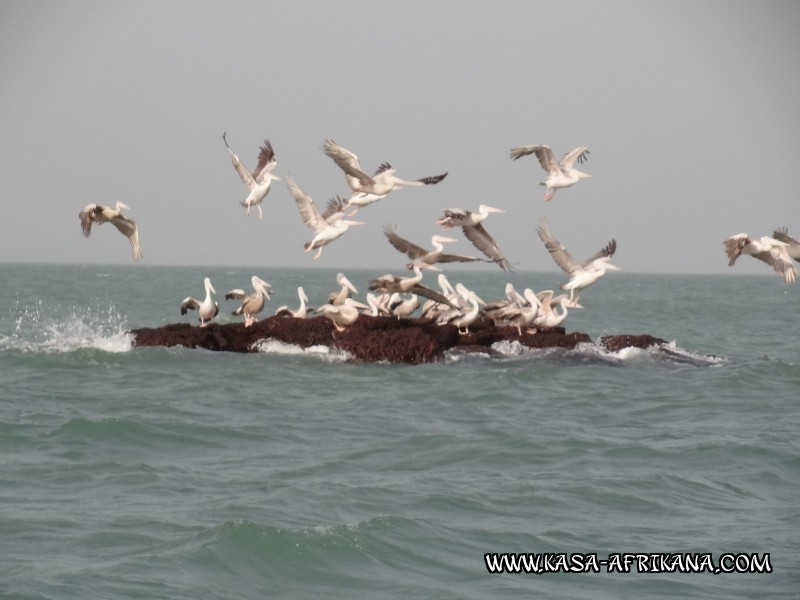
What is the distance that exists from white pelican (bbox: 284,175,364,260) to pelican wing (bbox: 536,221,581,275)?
106 inches

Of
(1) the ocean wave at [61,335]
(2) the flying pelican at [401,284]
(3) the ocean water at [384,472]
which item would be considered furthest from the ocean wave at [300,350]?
(1) the ocean wave at [61,335]

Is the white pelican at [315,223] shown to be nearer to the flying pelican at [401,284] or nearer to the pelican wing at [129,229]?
the flying pelican at [401,284]

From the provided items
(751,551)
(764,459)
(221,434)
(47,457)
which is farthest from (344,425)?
(751,551)

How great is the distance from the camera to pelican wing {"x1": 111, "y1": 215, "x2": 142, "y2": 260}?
1691 cm

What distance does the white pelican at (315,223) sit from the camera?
61.3 feet

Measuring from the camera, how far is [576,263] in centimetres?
1948

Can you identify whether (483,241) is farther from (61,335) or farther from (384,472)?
(384,472)

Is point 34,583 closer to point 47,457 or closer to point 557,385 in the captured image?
point 47,457

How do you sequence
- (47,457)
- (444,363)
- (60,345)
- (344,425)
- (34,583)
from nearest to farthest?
(34,583)
(47,457)
(344,425)
(444,363)
(60,345)

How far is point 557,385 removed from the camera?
55.4 ft

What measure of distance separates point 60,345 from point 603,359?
25.4 feet

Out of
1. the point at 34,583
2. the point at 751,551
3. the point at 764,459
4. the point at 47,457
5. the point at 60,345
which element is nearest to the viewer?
the point at 34,583

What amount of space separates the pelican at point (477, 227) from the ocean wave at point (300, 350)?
2.32m

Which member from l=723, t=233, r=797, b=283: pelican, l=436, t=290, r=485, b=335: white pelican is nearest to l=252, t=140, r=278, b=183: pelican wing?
l=436, t=290, r=485, b=335: white pelican
